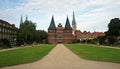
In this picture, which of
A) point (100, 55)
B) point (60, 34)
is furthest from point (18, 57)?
point (60, 34)

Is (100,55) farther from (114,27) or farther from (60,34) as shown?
(60,34)

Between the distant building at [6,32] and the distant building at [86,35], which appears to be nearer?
the distant building at [6,32]

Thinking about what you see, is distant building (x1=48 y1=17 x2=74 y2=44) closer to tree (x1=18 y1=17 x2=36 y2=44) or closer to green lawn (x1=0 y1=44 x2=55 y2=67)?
tree (x1=18 y1=17 x2=36 y2=44)

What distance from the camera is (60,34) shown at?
130 m

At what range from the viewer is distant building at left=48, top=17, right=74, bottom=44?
128000 millimetres

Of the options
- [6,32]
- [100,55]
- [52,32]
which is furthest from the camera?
[52,32]

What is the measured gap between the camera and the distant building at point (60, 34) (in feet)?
420

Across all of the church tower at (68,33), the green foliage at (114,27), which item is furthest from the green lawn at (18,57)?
the church tower at (68,33)

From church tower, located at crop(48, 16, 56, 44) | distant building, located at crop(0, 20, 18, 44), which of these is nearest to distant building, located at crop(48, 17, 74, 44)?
church tower, located at crop(48, 16, 56, 44)

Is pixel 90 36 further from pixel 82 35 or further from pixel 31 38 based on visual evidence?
pixel 31 38

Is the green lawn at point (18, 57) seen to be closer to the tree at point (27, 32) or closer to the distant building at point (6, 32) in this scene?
the distant building at point (6, 32)

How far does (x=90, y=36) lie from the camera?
555ft

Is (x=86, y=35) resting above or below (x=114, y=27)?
below

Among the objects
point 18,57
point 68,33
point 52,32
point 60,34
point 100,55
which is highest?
A: point 52,32
